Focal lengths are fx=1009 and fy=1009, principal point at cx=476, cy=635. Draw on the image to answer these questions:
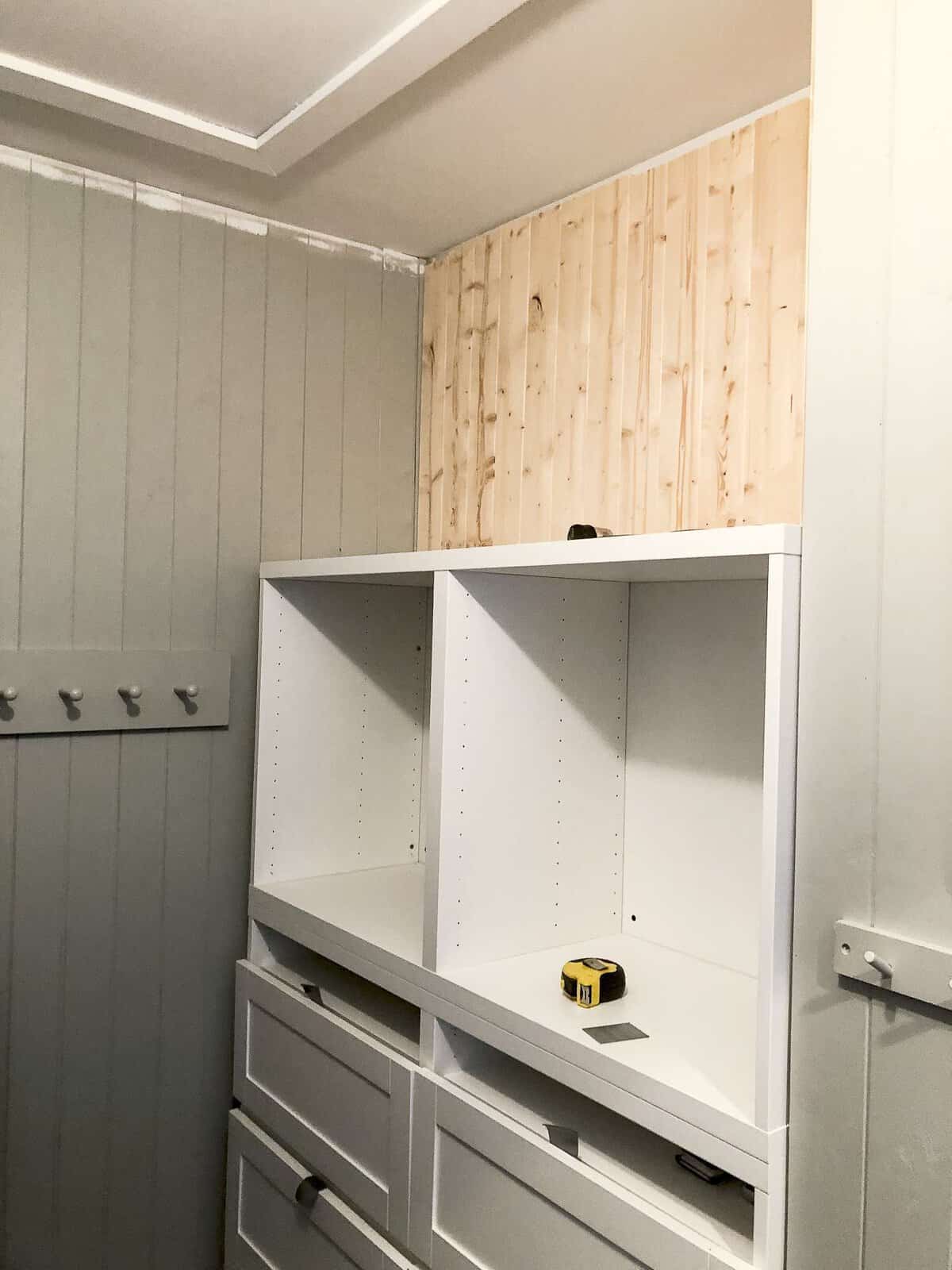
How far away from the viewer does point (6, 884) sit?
72.2 inches

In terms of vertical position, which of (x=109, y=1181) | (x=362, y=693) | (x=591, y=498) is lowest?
(x=109, y=1181)

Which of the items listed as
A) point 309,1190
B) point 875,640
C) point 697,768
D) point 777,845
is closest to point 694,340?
point 697,768

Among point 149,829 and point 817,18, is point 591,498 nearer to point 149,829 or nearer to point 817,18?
point 817,18

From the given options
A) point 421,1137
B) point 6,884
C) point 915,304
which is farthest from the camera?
point 6,884

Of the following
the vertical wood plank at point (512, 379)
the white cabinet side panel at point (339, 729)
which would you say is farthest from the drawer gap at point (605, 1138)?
the vertical wood plank at point (512, 379)

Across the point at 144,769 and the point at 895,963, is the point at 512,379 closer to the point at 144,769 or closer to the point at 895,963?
the point at 144,769

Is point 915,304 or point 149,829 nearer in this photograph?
point 915,304

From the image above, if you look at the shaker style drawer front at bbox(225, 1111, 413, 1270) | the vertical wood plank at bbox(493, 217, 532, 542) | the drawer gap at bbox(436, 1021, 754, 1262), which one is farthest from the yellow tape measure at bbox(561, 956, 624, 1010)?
the vertical wood plank at bbox(493, 217, 532, 542)

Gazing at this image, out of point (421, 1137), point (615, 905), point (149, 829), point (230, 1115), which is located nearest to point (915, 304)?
point (615, 905)

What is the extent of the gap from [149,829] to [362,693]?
507 millimetres

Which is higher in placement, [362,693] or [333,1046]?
[362,693]

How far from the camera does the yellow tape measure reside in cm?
140

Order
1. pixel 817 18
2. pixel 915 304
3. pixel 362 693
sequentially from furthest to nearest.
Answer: pixel 362 693 → pixel 817 18 → pixel 915 304

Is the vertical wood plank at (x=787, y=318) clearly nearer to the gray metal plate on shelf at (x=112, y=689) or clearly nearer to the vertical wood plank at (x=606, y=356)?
the vertical wood plank at (x=606, y=356)
